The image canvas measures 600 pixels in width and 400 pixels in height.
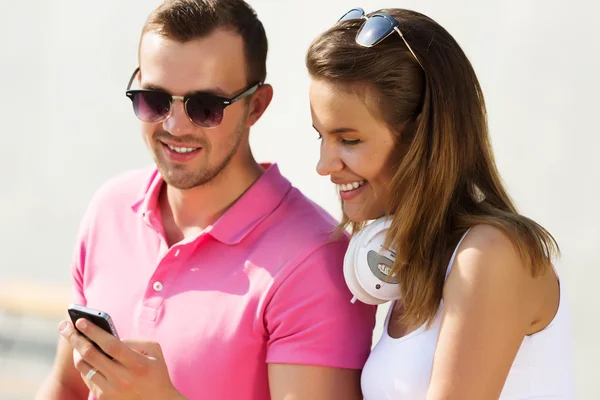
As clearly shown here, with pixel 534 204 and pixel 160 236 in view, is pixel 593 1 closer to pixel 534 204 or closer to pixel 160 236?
pixel 534 204

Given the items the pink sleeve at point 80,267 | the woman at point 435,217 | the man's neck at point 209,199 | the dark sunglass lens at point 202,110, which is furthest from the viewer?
the pink sleeve at point 80,267

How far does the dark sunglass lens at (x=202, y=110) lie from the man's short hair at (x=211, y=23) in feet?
0.61

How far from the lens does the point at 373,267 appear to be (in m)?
2.63

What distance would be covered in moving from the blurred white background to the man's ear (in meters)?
1.34

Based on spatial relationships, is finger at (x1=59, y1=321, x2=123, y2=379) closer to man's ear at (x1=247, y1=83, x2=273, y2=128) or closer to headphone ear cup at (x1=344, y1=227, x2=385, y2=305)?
headphone ear cup at (x1=344, y1=227, x2=385, y2=305)

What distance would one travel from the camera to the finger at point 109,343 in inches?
102

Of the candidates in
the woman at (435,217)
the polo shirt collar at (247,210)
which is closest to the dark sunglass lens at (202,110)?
the polo shirt collar at (247,210)

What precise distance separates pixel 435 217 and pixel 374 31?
0.49m

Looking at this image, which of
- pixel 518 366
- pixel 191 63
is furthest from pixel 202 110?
pixel 518 366

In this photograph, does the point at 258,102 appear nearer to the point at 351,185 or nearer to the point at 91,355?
the point at 351,185

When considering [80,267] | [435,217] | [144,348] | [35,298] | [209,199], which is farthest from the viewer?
[35,298]

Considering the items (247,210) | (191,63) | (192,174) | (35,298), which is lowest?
(35,298)

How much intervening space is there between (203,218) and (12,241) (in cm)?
284

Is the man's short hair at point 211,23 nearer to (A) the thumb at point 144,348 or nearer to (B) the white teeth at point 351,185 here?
(B) the white teeth at point 351,185
